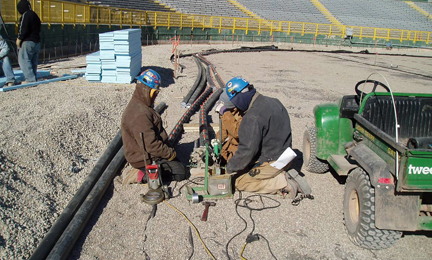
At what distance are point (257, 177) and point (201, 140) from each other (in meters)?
1.70

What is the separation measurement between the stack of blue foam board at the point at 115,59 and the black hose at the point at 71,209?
17.2ft

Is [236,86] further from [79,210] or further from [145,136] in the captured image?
[79,210]

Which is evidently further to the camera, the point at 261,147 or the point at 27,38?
the point at 27,38

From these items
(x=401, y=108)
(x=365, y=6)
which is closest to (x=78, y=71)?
(x=401, y=108)

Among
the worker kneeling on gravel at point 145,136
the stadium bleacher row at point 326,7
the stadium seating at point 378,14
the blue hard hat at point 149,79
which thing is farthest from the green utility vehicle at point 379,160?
the stadium seating at point 378,14

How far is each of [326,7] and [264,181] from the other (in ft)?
144

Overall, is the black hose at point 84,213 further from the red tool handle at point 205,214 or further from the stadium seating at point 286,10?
the stadium seating at point 286,10

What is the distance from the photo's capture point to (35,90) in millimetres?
9070

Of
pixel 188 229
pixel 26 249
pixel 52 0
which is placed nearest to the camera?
pixel 26 249

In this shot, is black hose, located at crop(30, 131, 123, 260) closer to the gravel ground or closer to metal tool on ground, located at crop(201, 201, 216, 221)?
the gravel ground

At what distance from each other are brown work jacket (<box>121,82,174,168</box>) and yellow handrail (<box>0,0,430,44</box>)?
33.9ft

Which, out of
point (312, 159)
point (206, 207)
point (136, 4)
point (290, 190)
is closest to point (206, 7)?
point (136, 4)

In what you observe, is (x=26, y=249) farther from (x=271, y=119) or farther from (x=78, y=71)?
(x=78, y=71)

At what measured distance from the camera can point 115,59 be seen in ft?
35.1
